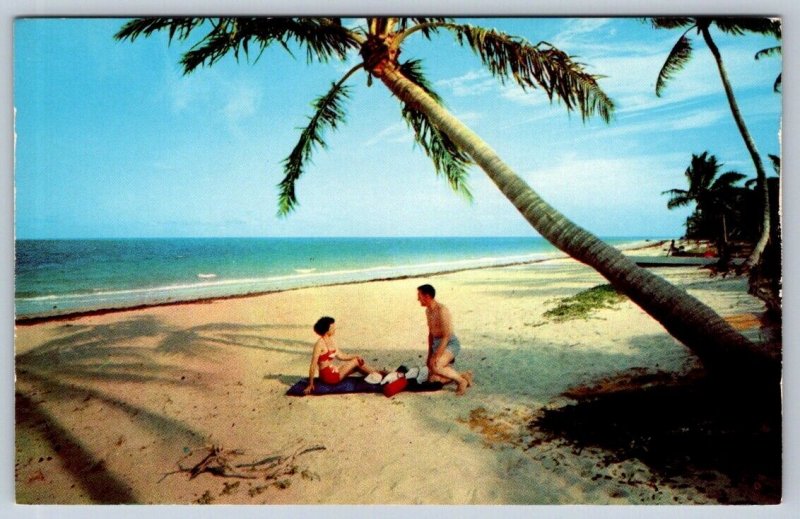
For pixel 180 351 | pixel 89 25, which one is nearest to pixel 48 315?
pixel 180 351

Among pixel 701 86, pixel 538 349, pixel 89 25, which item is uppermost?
pixel 89 25

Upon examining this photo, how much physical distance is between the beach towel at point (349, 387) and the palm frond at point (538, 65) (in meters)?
2.25

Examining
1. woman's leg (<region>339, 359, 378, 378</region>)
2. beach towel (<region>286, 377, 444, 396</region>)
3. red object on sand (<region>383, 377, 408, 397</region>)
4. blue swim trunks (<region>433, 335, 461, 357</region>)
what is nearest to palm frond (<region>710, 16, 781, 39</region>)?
blue swim trunks (<region>433, 335, 461, 357</region>)

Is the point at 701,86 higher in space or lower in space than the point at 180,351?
higher

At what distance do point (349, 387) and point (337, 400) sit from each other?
0.12 metres

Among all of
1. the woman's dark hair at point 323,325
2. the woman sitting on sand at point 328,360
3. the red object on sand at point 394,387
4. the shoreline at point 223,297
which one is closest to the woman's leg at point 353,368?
the woman sitting on sand at point 328,360

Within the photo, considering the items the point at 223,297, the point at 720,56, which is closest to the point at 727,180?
the point at 720,56

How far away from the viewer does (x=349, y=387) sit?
10.7ft

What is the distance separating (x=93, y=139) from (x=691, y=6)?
4.26m

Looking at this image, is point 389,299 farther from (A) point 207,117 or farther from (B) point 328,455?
(A) point 207,117

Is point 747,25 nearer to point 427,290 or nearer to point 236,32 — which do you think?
point 427,290

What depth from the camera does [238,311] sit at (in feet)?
11.0

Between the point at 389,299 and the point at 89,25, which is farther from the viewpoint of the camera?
the point at 389,299

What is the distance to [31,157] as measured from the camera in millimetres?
3227
